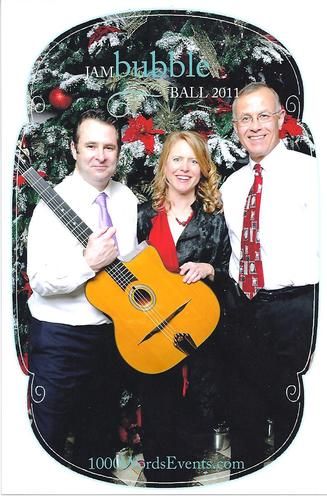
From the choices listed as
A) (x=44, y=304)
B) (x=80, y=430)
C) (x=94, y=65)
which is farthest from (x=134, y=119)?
(x=80, y=430)

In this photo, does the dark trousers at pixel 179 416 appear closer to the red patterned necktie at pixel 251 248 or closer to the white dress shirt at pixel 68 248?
the red patterned necktie at pixel 251 248

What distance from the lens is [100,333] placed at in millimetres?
4074

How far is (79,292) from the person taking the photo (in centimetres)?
405

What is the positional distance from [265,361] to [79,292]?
0.80 metres

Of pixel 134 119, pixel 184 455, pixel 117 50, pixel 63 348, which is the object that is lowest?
pixel 184 455

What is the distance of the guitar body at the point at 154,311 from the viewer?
13.2 feet

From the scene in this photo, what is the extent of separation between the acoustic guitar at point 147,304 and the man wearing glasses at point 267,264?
159 mm

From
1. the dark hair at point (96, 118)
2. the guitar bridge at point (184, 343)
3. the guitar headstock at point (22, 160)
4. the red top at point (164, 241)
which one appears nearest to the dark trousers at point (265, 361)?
the guitar bridge at point (184, 343)

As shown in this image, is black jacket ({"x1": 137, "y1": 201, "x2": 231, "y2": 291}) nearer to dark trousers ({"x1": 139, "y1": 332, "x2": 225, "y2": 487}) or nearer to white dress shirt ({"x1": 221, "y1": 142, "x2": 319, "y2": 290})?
white dress shirt ({"x1": 221, "y1": 142, "x2": 319, "y2": 290})

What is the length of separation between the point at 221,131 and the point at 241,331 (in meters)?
0.80

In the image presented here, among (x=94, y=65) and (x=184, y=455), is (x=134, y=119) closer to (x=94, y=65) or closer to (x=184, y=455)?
(x=94, y=65)

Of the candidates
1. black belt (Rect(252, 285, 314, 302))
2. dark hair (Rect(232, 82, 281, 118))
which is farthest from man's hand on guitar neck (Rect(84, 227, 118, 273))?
dark hair (Rect(232, 82, 281, 118))

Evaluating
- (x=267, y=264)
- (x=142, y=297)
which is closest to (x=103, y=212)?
(x=142, y=297)

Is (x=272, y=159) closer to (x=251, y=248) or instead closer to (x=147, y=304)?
(x=251, y=248)
